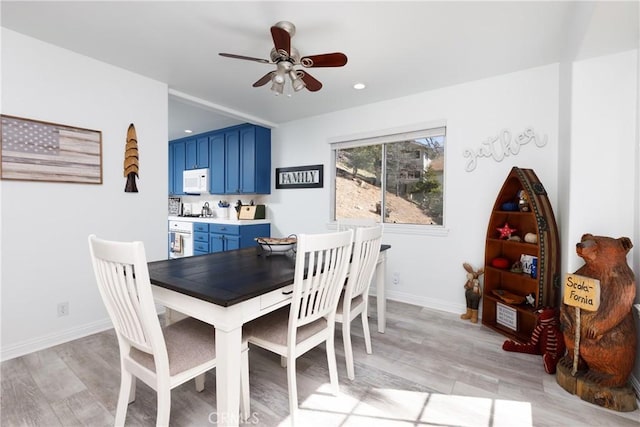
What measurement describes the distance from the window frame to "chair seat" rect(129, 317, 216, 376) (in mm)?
2413

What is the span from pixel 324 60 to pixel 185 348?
5.90ft

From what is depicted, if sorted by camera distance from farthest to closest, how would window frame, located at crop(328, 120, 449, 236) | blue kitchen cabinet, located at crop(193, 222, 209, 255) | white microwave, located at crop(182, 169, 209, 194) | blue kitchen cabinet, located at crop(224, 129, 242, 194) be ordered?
white microwave, located at crop(182, 169, 209, 194)
blue kitchen cabinet, located at crop(193, 222, 209, 255)
blue kitchen cabinet, located at crop(224, 129, 242, 194)
window frame, located at crop(328, 120, 449, 236)

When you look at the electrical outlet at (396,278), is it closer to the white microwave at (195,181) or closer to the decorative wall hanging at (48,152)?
the decorative wall hanging at (48,152)

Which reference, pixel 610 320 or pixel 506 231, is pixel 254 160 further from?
pixel 610 320

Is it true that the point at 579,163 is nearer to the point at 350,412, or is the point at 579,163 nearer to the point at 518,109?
the point at 518,109

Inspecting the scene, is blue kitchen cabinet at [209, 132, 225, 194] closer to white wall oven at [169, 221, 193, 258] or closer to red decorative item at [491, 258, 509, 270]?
white wall oven at [169, 221, 193, 258]

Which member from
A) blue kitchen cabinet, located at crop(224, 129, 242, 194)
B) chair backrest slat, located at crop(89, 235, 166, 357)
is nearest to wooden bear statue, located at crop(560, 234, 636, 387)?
chair backrest slat, located at crop(89, 235, 166, 357)

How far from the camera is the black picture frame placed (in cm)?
392

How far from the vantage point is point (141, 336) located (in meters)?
1.18

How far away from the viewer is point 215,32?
80.3 inches

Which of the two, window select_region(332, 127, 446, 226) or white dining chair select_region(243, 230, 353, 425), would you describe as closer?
white dining chair select_region(243, 230, 353, 425)

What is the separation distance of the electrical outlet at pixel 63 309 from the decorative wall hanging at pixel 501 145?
12.5 feet

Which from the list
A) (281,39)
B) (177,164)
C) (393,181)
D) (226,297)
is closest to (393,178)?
(393,181)

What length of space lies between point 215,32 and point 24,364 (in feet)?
8.80
